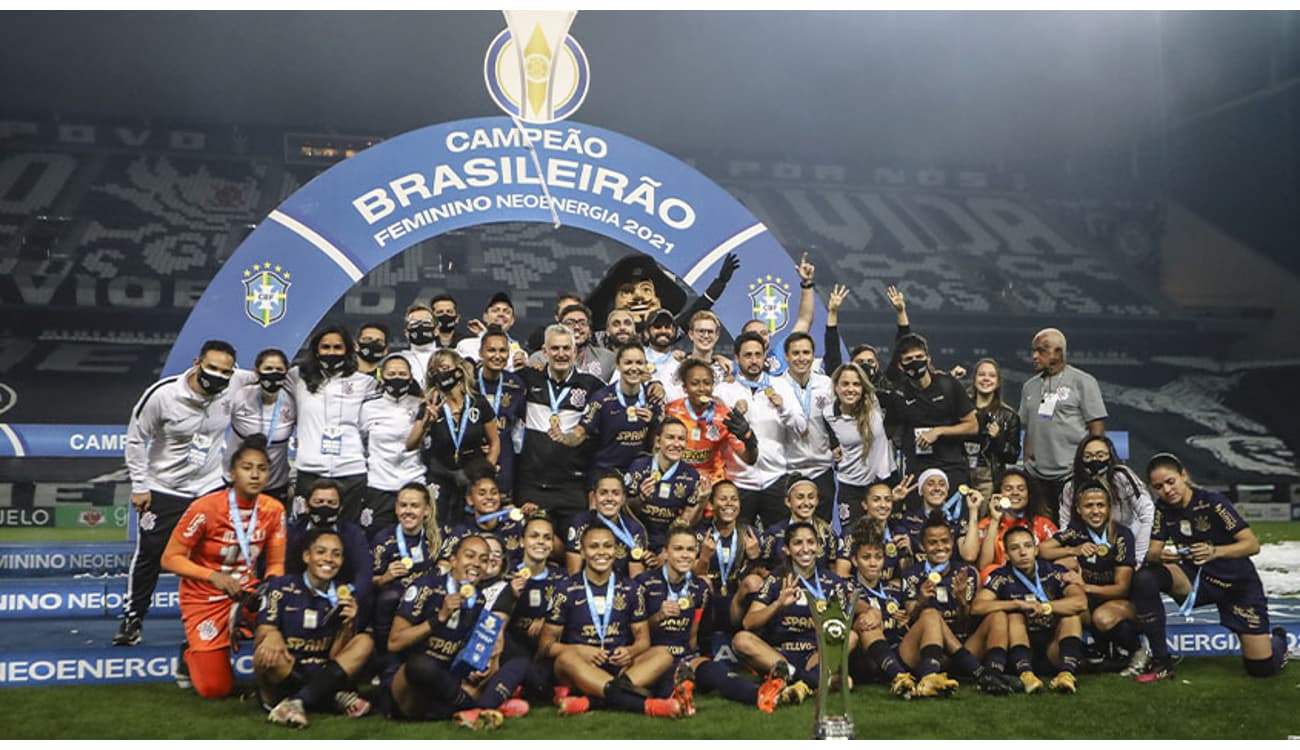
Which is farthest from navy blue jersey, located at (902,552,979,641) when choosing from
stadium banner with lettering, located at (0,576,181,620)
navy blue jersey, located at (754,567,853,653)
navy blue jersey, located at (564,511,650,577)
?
stadium banner with lettering, located at (0,576,181,620)

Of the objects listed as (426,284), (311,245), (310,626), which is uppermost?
(426,284)

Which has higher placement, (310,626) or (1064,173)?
(1064,173)

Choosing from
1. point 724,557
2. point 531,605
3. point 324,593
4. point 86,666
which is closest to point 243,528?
point 324,593

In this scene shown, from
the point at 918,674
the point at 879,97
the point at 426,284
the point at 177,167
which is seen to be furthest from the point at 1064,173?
the point at 918,674

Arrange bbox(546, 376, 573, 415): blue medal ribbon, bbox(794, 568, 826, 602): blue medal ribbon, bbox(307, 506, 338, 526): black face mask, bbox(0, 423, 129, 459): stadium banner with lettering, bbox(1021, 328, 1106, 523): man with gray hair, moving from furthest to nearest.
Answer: bbox(0, 423, 129, 459): stadium banner with lettering < bbox(1021, 328, 1106, 523): man with gray hair < bbox(546, 376, 573, 415): blue medal ribbon < bbox(794, 568, 826, 602): blue medal ribbon < bbox(307, 506, 338, 526): black face mask

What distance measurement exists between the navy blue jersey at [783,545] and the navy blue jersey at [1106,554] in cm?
140

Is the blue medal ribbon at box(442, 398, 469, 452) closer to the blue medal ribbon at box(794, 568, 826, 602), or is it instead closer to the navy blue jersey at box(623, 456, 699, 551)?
the navy blue jersey at box(623, 456, 699, 551)

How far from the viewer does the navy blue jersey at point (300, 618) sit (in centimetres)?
513

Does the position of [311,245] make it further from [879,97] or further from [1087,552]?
[879,97]

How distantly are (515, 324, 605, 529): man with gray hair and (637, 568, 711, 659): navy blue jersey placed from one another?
0.84m

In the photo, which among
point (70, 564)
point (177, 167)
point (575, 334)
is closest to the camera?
point (575, 334)

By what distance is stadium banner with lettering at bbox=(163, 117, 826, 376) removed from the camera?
24.1 ft

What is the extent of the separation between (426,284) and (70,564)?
44.3ft

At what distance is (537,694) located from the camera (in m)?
5.39
